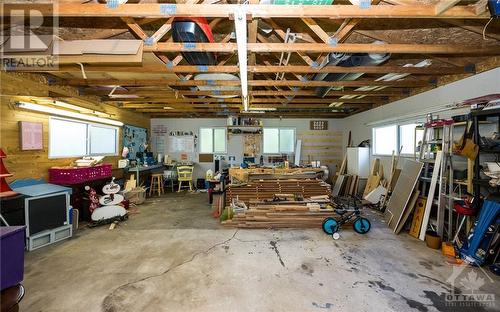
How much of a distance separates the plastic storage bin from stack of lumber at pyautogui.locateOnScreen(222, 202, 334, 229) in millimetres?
2983

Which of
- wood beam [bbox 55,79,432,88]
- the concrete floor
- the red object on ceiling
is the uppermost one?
the red object on ceiling

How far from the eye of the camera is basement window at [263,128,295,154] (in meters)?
8.40

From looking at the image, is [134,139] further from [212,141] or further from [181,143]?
[212,141]

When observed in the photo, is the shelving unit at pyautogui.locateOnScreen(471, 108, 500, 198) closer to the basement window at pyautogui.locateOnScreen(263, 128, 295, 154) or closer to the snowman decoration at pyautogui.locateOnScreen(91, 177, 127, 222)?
the basement window at pyautogui.locateOnScreen(263, 128, 295, 154)

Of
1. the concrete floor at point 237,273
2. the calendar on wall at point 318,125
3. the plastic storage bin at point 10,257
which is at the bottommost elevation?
the concrete floor at point 237,273

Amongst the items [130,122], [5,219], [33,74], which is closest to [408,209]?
[5,219]

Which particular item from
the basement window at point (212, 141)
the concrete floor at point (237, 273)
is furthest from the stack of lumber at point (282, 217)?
the basement window at point (212, 141)

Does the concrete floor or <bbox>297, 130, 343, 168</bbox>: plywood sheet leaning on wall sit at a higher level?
<bbox>297, 130, 343, 168</bbox>: plywood sheet leaning on wall

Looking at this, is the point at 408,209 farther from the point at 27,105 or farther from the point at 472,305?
the point at 27,105

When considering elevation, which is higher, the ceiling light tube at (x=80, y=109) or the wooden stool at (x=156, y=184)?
the ceiling light tube at (x=80, y=109)

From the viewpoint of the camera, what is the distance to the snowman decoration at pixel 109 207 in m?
4.16

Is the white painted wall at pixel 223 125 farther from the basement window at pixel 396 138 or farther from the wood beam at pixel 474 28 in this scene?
the wood beam at pixel 474 28
